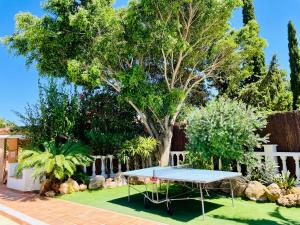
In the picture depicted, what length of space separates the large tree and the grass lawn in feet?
16.2

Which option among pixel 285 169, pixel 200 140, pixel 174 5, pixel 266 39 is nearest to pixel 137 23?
pixel 174 5

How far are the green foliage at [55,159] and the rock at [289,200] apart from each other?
742 cm

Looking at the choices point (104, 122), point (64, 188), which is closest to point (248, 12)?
point (104, 122)

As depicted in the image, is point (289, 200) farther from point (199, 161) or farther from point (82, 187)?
point (82, 187)

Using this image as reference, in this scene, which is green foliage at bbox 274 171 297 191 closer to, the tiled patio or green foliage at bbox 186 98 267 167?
green foliage at bbox 186 98 267 167

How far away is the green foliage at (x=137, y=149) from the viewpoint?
13680 mm

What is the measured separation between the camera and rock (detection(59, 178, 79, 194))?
38.5ft

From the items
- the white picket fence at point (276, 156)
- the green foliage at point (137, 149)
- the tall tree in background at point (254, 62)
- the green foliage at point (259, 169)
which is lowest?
the green foliage at point (259, 169)

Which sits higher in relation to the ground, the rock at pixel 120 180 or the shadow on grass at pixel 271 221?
the rock at pixel 120 180

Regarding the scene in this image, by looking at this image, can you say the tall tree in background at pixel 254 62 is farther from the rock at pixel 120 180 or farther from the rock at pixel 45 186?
the rock at pixel 45 186

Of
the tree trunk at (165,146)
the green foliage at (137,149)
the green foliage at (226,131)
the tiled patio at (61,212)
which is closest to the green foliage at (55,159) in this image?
the tiled patio at (61,212)

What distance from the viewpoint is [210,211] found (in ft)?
27.1

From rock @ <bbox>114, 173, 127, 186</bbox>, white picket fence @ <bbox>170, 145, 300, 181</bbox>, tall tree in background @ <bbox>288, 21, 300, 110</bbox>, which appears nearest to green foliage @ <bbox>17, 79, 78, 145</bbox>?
rock @ <bbox>114, 173, 127, 186</bbox>

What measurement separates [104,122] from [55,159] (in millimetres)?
4453
